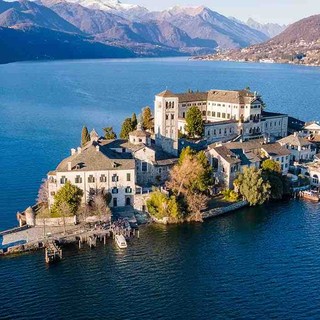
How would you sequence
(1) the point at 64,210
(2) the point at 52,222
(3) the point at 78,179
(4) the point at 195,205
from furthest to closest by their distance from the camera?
1. (4) the point at 195,205
2. (3) the point at 78,179
3. (2) the point at 52,222
4. (1) the point at 64,210

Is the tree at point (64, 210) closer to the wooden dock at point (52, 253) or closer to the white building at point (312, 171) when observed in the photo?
the wooden dock at point (52, 253)

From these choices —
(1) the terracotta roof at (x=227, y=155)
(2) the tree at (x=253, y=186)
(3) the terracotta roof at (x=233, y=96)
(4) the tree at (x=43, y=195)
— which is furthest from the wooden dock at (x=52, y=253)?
(3) the terracotta roof at (x=233, y=96)

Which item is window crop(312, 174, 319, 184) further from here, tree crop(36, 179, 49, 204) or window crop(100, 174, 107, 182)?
tree crop(36, 179, 49, 204)

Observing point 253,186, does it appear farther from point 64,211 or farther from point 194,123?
point 194,123

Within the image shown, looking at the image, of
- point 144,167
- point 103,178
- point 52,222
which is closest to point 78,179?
point 103,178

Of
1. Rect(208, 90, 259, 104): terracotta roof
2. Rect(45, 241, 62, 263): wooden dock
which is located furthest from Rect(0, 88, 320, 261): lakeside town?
Rect(208, 90, 259, 104): terracotta roof


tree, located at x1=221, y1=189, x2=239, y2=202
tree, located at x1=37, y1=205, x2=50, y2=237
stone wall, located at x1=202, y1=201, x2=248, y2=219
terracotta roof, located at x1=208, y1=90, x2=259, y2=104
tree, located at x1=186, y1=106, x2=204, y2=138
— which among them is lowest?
stone wall, located at x1=202, y1=201, x2=248, y2=219

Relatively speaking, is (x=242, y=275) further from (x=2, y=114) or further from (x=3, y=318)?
(x=2, y=114)
